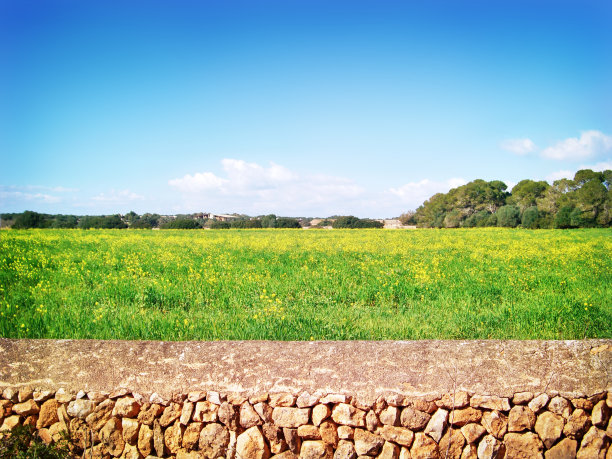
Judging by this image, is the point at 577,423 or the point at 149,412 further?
the point at 149,412

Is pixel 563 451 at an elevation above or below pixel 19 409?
below

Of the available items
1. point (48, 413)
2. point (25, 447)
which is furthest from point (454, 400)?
point (25, 447)

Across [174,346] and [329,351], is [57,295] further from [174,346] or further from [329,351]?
[329,351]

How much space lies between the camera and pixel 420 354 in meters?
3.72

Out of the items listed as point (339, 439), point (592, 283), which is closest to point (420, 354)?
point (339, 439)

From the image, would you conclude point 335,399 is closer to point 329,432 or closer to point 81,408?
point 329,432

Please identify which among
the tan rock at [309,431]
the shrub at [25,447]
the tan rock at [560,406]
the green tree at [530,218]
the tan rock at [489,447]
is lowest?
the shrub at [25,447]

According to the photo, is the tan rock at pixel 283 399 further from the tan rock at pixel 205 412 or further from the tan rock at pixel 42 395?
the tan rock at pixel 42 395

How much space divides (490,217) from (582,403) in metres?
70.1

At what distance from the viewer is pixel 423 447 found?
3.58 m

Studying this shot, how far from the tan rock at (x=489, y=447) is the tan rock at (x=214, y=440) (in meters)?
2.35

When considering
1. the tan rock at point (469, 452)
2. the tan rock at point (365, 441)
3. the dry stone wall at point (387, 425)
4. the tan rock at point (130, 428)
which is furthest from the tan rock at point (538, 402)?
the tan rock at point (130, 428)

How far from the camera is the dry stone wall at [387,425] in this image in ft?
11.7

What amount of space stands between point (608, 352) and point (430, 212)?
9910 cm
